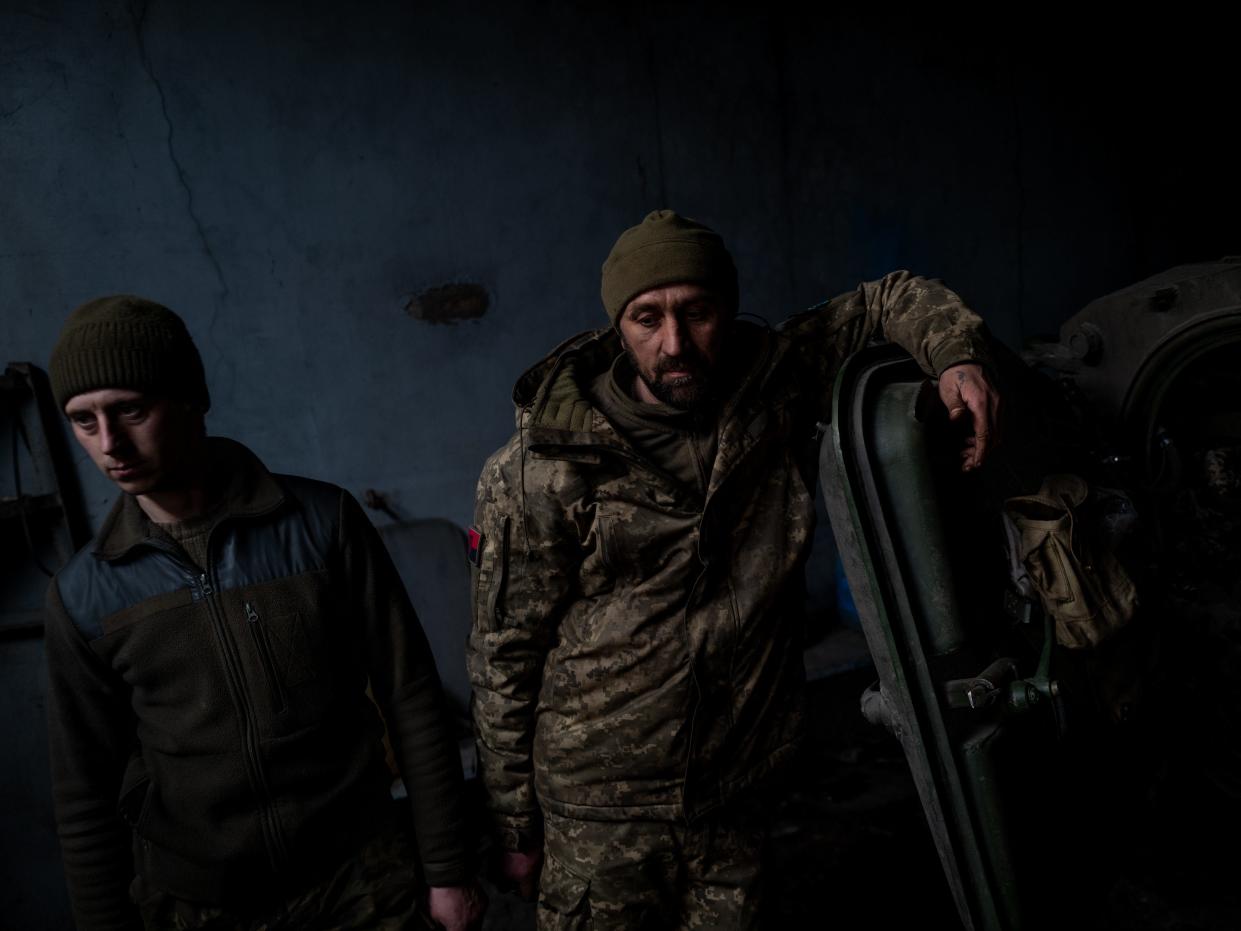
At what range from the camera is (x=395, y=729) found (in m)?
1.66

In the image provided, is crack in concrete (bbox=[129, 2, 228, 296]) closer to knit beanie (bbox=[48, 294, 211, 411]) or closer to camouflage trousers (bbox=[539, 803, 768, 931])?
knit beanie (bbox=[48, 294, 211, 411])

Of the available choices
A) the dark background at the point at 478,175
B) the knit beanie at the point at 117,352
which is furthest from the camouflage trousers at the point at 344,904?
the dark background at the point at 478,175

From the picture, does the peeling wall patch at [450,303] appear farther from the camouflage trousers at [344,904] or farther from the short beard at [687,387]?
the camouflage trousers at [344,904]

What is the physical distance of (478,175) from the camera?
11.1 ft

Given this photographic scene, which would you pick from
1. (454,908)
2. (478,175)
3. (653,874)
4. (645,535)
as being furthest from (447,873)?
(478,175)

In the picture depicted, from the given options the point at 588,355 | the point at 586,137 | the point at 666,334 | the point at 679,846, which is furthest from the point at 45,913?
the point at 586,137

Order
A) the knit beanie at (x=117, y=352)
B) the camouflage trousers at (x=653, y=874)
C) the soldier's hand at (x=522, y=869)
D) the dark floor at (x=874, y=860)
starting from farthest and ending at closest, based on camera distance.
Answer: the dark floor at (x=874, y=860) → the soldier's hand at (x=522, y=869) → the camouflage trousers at (x=653, y=874) → the knit beanie at (x=117, y=352)

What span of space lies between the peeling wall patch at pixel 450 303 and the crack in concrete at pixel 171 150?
710 mm

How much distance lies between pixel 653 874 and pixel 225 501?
115 centimetres

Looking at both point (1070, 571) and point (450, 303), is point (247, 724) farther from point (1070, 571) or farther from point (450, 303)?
point (450, 303)

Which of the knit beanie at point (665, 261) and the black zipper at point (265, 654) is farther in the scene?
the knit beanie at point (665, 261)

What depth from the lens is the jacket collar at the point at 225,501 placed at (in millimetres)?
1456

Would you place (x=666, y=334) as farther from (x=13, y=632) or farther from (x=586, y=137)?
(x=13, y=632)

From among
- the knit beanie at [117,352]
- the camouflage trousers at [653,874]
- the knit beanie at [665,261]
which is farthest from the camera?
the camouflage trousers at [653,874]
